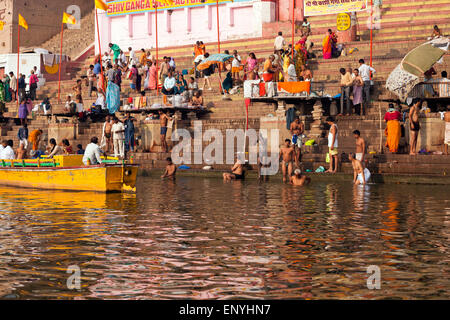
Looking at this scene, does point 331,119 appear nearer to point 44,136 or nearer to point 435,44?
point 435,44

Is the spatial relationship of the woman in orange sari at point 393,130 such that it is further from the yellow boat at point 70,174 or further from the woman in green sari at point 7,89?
the woman in green sari at point 7,89

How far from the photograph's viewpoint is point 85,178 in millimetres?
15750

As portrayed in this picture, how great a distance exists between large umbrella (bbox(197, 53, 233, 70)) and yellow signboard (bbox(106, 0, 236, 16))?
920 centimetres

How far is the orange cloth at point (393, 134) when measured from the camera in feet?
60.4

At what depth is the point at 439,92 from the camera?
62.2ft

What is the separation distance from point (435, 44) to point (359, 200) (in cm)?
665

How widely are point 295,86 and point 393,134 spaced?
3572 mm

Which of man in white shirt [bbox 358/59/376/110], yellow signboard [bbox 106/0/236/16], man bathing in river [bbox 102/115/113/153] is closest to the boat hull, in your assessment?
man bathing in river [bbox 102/115/113/153]

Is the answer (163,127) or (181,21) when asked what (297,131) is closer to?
(163,127)

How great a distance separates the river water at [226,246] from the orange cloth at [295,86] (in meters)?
6.64

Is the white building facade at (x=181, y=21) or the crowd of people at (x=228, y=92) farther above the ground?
the white building facade at (x=181, y=21)

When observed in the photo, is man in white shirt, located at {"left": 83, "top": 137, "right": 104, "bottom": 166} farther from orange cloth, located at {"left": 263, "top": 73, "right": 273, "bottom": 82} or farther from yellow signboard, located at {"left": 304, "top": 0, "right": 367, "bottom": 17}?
yellow signboard, located at {"left": 304, "top": 0, "right": 367, "bottom": 17}

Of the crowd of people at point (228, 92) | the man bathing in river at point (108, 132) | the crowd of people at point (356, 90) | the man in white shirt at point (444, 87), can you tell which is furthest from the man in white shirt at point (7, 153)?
the man in white shirt at point (444, 87)

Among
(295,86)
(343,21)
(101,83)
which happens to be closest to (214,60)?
(295,86)
